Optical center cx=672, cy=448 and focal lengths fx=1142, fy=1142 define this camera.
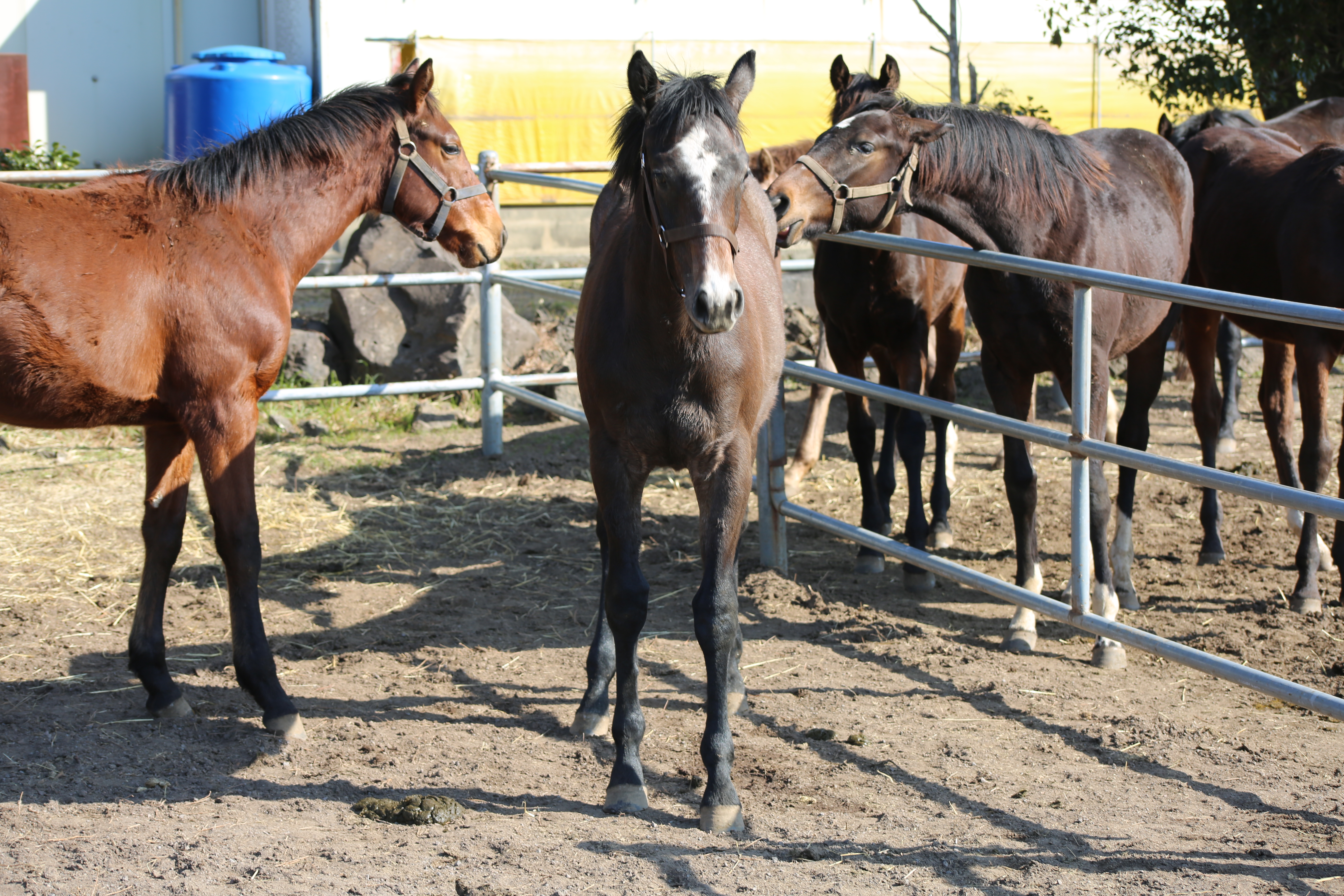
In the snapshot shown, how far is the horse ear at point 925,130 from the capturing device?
12.8 feet

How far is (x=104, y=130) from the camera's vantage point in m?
11.6

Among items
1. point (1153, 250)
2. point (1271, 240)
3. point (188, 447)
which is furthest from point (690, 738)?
point (1271, 240)

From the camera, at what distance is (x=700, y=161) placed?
2572 millimetres

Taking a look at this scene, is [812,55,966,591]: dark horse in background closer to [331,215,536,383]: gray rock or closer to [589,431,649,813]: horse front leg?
[589,431,649,813]: horse front leg

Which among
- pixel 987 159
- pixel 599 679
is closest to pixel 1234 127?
pixel 987 159

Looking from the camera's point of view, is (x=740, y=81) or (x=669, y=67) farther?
(x=669, y=67)

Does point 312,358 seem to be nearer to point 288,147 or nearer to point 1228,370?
point 288,147

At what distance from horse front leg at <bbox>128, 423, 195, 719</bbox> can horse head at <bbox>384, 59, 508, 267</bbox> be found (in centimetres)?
102

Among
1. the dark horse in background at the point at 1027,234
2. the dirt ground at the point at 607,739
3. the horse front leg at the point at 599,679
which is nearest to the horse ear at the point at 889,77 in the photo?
the dark horse in background at the point at 1027,234

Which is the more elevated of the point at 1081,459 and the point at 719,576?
the point at 1081,459

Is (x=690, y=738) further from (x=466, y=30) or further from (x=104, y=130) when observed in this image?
(x=104, y=130)

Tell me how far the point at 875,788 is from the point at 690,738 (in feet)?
1.93

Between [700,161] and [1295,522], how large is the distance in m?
3.87

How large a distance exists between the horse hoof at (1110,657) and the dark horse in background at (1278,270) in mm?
950
